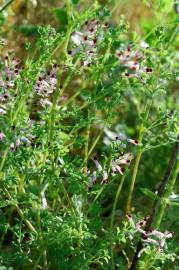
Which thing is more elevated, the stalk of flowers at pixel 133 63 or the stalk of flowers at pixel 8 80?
the stalk of flowers at pixel 133 63

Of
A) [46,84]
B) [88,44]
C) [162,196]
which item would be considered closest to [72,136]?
[46,84]

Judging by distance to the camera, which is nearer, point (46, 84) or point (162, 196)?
point (46, 84)

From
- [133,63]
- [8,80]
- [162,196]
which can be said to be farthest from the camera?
[162,196]

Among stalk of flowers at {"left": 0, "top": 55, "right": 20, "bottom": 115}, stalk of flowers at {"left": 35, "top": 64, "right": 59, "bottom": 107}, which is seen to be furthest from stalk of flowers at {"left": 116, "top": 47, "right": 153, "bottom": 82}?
stalk of flowers at {"left": 0, "top": 55, "right": 20, "bottom": 115}

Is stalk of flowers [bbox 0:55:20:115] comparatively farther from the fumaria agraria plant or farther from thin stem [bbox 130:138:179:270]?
thin stem [bbox 130:138:179:270]

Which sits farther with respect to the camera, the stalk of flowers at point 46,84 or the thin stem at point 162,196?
the thin stem at point 162,196

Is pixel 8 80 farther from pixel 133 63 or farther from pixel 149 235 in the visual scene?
pixel 149 235

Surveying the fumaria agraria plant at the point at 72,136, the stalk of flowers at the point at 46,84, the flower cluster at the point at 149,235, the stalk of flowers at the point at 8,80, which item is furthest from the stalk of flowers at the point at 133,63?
the flower cluster at the point at 149,235

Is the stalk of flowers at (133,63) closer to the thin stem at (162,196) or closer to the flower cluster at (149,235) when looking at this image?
the thin stem at (162,196)

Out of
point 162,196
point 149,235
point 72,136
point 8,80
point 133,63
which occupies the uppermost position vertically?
point 133,63
